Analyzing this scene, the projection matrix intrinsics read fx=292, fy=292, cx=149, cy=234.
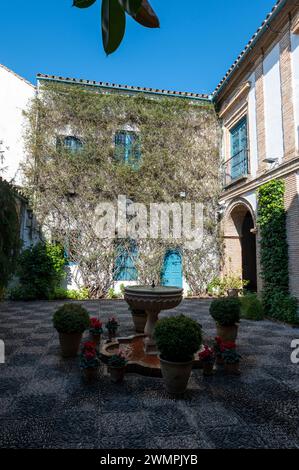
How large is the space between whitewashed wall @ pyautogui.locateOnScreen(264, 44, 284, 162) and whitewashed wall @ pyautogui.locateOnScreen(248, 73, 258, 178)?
61 centimetres

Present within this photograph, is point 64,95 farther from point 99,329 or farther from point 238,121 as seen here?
point 99,329

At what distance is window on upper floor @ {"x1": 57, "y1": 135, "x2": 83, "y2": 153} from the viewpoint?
10953 millimetres

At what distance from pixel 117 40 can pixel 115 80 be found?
1186 cm

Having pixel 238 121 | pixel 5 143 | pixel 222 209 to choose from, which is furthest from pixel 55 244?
pixel 238 121

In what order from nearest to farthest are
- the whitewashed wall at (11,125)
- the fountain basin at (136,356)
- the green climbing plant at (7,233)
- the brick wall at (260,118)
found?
the fountain basin at (136,356), the green climbing plant at (7,233), the brick wall at (260,118), the whitewashed wall at (11,125)

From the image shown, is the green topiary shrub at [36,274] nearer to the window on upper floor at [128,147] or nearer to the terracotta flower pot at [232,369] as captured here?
the window on upper floor at [128,147]

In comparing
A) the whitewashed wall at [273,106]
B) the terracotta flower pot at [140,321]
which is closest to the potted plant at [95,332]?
the terracotta flower pot at [140,321]

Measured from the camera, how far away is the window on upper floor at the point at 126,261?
10.9m

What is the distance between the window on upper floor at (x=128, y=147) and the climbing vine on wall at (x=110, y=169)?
0.60 ft

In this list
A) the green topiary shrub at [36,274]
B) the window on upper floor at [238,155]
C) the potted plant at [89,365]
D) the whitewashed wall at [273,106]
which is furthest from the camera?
the window on upper floor at [238,155]

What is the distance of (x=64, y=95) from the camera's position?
11.1 meters

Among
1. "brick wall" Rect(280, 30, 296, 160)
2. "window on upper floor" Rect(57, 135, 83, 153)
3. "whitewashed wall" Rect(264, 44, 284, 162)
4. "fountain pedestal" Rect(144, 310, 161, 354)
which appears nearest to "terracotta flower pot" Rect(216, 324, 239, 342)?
"fountain pedestal" Rect(144, 310, 161, 354)

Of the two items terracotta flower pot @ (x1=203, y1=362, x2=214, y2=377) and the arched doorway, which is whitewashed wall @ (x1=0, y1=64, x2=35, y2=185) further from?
terracotta flower pot @ (x1=203, y1=362, x2=214, y2=377)

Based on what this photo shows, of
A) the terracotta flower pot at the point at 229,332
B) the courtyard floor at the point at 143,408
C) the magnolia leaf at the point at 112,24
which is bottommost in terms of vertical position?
the courtyard floor at the point at 143,408
